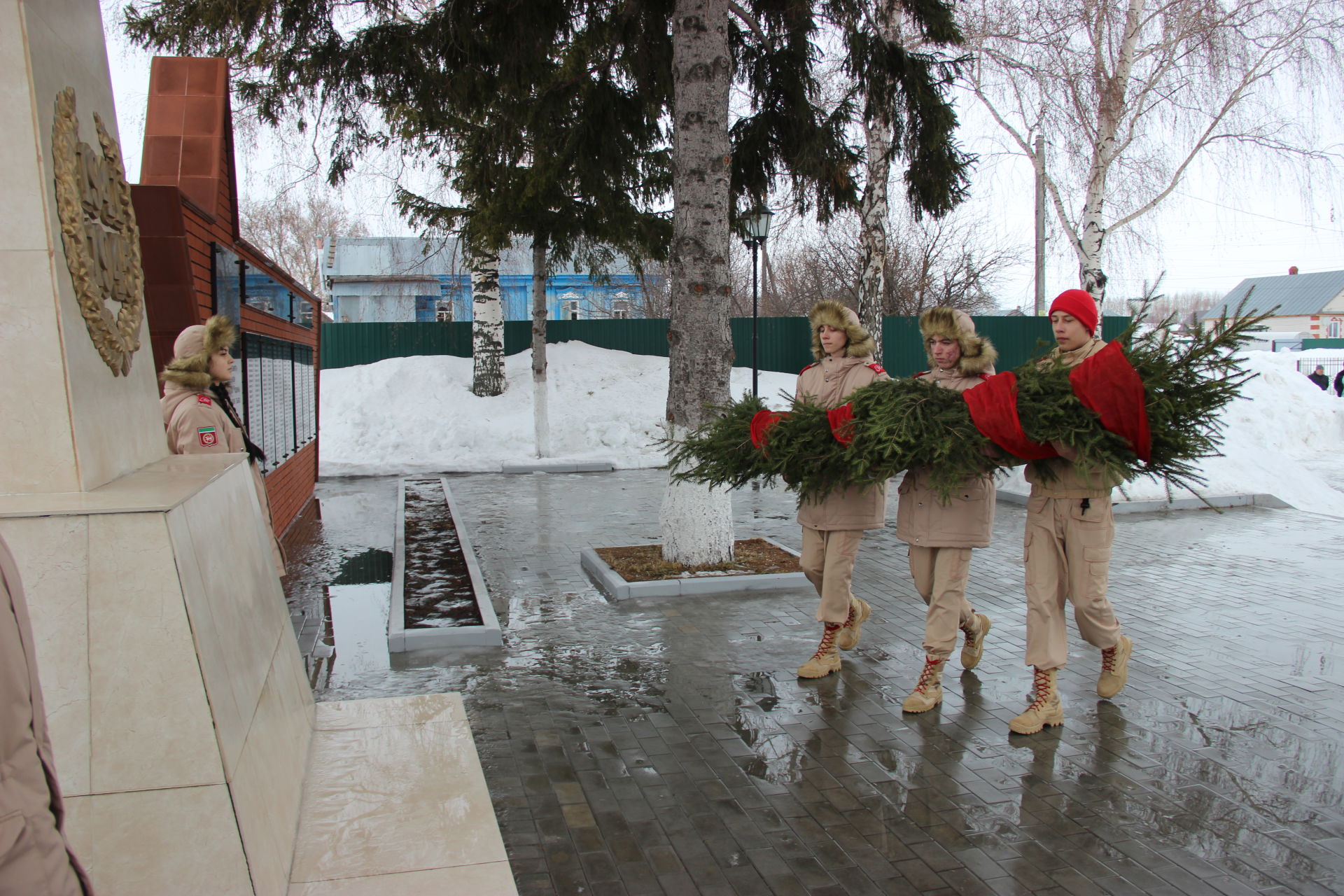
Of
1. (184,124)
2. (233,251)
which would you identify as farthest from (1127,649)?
(184,124)

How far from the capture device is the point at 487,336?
2180cm

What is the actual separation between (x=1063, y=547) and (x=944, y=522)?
21.7 inches

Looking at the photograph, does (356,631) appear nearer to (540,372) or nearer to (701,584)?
(701,584)

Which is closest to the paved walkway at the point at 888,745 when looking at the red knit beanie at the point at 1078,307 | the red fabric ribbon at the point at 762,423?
the red fabric ribbon at the point at 762,423

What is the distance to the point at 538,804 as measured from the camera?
12.9ft

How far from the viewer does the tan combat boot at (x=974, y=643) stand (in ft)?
18.2

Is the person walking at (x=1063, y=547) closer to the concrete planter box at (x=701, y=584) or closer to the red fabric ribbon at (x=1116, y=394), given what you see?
the red fabric ribbon at (x=1116, y=394)

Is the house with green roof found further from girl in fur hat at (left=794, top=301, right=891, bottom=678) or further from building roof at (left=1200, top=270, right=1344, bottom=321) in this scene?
girl in fur hat at (left=794, top=301, right=891, bottom=678)

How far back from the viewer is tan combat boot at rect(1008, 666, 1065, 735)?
4.60 m

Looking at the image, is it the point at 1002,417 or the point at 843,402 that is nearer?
the point at 1002,417

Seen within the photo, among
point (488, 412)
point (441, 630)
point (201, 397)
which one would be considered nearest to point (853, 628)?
point (441, 630)

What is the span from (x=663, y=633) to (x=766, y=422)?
1808 millimetres

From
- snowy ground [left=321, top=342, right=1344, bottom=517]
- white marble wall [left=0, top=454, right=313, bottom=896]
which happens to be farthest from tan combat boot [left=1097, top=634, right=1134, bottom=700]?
snowy ground [left=321, top=342, right=1344, bottom=517]

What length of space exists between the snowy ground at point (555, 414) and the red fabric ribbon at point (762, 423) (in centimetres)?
1045
